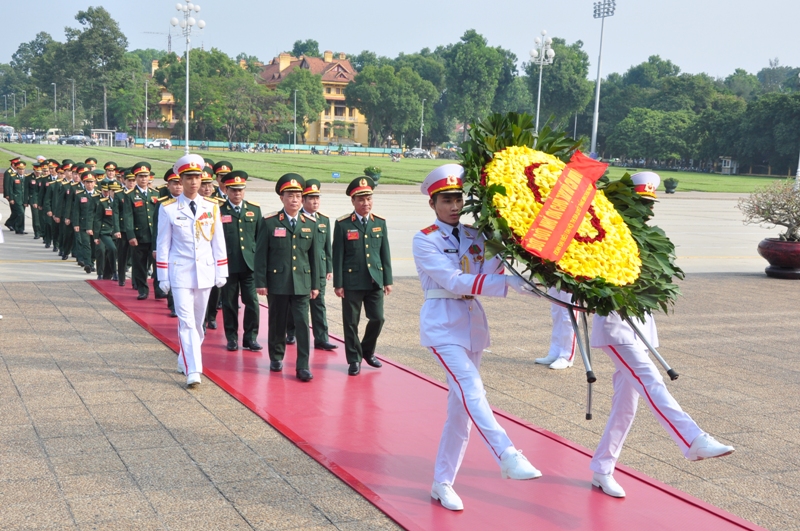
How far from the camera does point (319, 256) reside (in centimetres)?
770

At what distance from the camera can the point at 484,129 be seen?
4598 millimetres

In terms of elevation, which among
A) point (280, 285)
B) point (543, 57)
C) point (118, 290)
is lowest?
point (118, 290)

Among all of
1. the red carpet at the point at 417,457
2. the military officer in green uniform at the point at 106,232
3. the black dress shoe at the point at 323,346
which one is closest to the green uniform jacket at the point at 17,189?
the military officer in green uniform at the point at 106,232

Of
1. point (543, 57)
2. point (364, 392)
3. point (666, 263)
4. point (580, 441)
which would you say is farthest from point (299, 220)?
point (543, 57)

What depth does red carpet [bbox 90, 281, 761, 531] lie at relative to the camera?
14.8ft

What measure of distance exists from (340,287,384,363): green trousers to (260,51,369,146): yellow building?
10392 centimetres

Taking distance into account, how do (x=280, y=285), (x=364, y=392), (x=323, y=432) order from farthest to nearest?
(x=280, y=285), (x=364, y=392), (x=323, y=432)

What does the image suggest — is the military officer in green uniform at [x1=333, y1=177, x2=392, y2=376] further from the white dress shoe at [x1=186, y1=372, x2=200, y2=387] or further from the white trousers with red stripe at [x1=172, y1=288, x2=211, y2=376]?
the white dress shoe at [x1=186, y1=372, x2=200, y2=387]

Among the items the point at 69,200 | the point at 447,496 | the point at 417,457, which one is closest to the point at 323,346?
the point at 417,457

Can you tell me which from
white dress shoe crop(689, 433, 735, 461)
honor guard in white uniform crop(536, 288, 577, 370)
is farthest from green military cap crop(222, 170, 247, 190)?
white dress shoe crop(689, 433, 735, 461)

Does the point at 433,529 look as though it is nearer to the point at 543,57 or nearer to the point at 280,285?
the point at 280,285

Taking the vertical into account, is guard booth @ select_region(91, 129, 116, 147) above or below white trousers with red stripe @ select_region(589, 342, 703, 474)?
above

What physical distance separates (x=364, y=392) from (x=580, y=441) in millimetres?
1984

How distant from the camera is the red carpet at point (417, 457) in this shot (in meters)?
4.50
